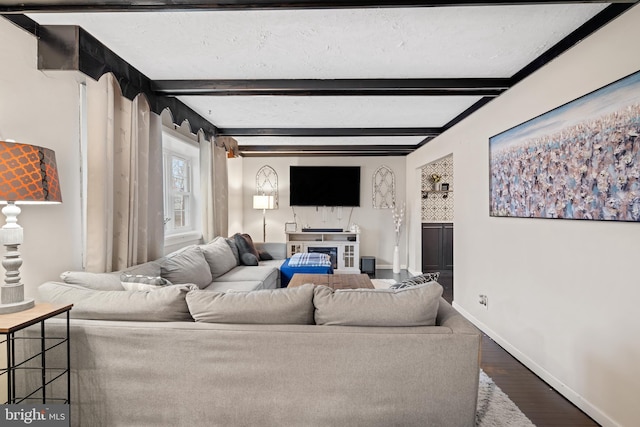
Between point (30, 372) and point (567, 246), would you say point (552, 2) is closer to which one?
point (567, 246)

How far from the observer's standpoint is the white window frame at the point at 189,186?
4.10m

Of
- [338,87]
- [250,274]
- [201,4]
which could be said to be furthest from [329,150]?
[201,4]

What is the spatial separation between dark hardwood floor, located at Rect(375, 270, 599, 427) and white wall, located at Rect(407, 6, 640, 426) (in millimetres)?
66

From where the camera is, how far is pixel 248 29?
82.7 inches

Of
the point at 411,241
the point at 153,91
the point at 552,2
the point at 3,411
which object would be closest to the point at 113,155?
the point at 153,91

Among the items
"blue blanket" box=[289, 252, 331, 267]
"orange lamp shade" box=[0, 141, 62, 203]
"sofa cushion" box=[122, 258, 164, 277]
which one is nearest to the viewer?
"orange lamp shade" box=[0, 141, 62, 203]

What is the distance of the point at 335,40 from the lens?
87.8 inches

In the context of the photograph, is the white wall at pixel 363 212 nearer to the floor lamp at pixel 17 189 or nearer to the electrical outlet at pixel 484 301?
the electrical outlet at pixel 484 301

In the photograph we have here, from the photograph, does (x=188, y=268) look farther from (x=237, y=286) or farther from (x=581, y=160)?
(x=581, y=160)

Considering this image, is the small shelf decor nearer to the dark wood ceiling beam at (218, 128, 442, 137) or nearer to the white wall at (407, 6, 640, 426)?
the dark wood ceiling beam at (218, 128, 442, 137)

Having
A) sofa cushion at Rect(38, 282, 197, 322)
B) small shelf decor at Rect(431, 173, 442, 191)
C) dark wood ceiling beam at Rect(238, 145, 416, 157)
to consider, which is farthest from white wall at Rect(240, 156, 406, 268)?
sofa cushion at Rect(38, 282, 197, 322)

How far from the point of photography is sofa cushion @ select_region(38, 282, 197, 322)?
1707 millimetres

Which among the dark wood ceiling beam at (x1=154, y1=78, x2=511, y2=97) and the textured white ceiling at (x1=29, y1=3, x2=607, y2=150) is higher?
the textured white ceiling at (x1=29, y1=3, x2=607, y2=150)

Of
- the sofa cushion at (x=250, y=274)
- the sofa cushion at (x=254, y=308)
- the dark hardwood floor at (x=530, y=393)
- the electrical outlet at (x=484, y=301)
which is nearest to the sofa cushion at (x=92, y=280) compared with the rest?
the sofa cushion at (x=254, y=308)
